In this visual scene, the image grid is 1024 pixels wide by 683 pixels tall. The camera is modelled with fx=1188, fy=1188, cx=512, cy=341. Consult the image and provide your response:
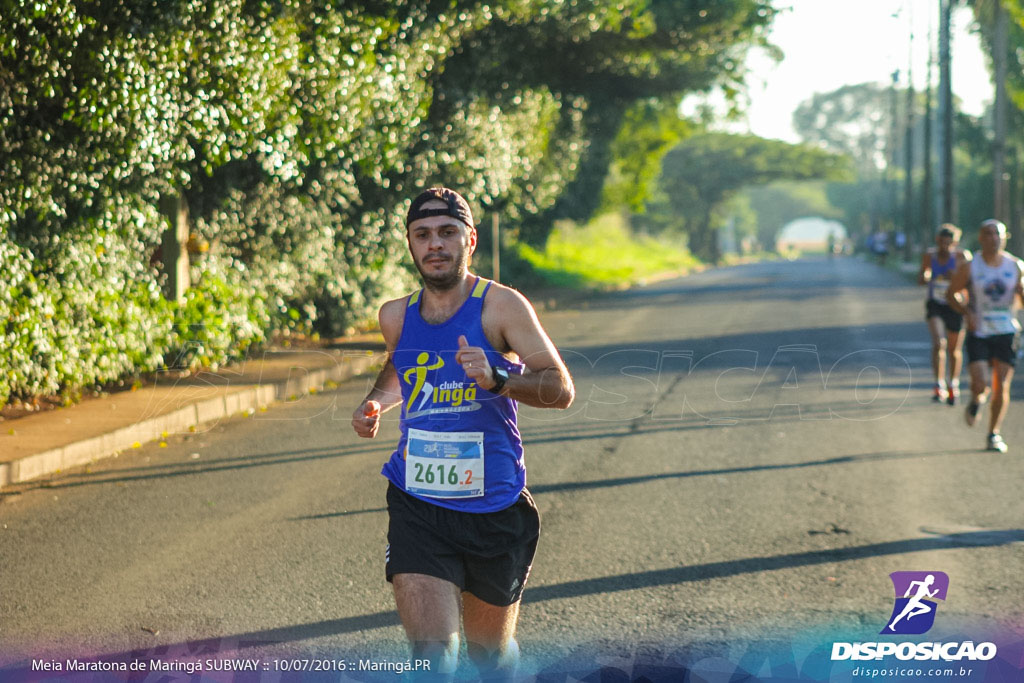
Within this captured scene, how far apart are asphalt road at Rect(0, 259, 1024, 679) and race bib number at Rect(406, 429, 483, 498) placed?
1.24 meters

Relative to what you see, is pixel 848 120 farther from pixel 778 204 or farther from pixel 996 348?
pixel 996 348

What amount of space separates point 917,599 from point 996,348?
186 inches

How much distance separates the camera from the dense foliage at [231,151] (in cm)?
976

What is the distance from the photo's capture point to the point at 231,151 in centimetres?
1263

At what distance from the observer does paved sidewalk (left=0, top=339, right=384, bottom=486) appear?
331 inches

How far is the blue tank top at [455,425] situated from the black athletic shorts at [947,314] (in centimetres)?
942

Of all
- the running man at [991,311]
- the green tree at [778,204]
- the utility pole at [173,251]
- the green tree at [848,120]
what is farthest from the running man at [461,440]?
the green tree at [848,120]

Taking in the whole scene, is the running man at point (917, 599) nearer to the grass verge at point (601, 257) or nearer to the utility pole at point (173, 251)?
the utility pole at point (173, 251)

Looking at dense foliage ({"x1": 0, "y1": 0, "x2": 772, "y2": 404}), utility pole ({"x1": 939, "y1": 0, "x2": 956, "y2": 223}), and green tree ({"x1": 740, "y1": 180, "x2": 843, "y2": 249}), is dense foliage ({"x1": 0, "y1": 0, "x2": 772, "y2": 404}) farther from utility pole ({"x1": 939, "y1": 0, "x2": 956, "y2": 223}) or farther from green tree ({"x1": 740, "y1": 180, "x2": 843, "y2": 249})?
green tree ({"x1": 740, "y1": 180, "x2": 843, "y2": 249})

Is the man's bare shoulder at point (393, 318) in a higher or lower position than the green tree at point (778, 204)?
higher

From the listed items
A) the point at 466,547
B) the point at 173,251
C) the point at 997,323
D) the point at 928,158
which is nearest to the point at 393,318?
the point at 466,547

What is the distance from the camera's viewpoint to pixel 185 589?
5.47 m

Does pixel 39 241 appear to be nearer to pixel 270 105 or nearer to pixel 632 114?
pixel 270 105

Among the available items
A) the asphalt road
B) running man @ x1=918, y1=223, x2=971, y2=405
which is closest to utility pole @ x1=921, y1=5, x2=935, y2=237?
running man @ x1=918, y1=223, x2=971, y2=405
